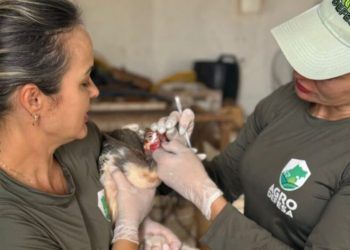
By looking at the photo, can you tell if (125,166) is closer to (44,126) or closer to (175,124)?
(175,124)

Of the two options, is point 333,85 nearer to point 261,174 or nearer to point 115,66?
point 261,174

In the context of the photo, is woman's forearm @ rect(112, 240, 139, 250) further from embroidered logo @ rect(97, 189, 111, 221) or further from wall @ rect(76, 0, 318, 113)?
wall @ rect(76, 0, 318, 113)

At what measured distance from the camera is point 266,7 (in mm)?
3645

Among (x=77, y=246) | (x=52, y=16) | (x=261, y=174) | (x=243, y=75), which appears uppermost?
(x=52, y=16)

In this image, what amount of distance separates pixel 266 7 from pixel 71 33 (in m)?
2.87

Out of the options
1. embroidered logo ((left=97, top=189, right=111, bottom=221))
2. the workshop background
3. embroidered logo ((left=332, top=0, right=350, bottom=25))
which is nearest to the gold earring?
embroidered logo ((left=97, top=189, right=111, bottom=221))

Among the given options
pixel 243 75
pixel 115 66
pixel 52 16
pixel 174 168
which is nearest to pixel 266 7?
pixel 243 75

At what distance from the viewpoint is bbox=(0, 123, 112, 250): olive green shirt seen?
0.96 meters

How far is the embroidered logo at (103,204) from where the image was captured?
4.14 ft

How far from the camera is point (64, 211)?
43.1 inches

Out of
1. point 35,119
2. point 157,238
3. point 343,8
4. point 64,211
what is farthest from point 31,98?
point 343,8

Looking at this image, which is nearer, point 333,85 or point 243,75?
point 333,85

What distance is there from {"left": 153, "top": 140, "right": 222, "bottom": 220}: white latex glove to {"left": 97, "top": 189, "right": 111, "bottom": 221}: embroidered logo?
0.60ft

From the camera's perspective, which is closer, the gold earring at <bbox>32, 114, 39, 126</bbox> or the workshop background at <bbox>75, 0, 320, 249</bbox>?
the gold earring at <bbox>32, 114, 39, 126</bbox>
